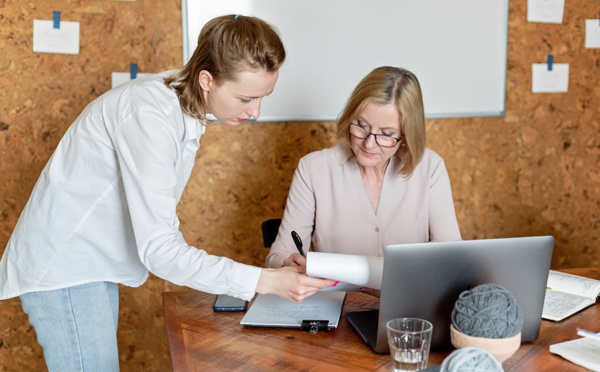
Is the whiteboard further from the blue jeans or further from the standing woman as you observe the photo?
the blue jeans

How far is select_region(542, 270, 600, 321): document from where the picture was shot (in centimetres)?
148

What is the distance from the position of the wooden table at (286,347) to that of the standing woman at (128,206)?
9cm

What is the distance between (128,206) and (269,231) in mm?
714

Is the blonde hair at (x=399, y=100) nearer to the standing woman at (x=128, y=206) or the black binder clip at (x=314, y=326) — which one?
the standing woman at (x=128, y=206)

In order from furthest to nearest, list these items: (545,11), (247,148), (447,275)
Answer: (545,11) → (247,148) → (447,275)

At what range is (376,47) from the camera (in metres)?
2.71

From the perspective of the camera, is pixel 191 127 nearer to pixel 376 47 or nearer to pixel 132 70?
pixel 132 70

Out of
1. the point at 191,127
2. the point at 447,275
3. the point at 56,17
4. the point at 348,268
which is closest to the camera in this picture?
the point at 447,275

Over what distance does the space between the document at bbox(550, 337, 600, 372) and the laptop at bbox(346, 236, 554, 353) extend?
0.08 meters

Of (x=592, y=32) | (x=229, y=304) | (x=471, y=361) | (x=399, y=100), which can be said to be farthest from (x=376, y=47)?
(x=471, y=361)

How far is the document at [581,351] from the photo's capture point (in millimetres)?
1195

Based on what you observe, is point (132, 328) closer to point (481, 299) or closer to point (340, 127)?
point (340, 127)

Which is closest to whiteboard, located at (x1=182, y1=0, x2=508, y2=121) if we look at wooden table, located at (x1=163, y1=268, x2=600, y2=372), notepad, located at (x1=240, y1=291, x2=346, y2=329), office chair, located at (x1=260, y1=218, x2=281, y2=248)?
office chair, located at (x1=260, y1=218, x2=281, y2=248)

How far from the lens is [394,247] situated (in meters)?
1.16
